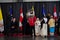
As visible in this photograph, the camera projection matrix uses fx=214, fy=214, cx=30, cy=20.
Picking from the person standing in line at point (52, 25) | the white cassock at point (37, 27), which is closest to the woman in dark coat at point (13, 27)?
the white cassock at point (37, 27)

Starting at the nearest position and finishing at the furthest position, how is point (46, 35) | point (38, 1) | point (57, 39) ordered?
point (57, 39)
point (46, 35)
point (38, 1)

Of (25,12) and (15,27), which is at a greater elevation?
(25,12)

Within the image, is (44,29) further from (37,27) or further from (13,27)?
(13,27)

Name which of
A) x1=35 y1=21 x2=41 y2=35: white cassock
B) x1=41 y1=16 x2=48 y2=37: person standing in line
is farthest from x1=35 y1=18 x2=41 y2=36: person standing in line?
→ x1=41 y1=16 x2=48 y2=37: person standing in line

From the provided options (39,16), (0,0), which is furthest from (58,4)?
(0,0)

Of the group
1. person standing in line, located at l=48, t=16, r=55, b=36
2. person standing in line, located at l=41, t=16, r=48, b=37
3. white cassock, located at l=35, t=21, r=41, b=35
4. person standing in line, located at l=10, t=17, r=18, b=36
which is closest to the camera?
person standing in line, located at l=41, t=16, r=48, b=37

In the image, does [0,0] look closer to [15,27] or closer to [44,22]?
[15,27]

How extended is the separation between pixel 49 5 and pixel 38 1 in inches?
42.2

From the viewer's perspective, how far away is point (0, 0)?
18.4 m

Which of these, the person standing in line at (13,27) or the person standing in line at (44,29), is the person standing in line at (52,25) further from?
the person standing in line at (13,27)

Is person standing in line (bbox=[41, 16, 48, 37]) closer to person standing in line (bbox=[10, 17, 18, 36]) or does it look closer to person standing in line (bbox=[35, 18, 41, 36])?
person standing in line (bbox=[35, 18, 41, 36])

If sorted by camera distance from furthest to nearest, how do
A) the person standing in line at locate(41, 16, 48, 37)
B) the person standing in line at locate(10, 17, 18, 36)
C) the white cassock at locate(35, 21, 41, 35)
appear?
1. the person standing in line at locate(10, 17, 18, 36)
2. the white cassock at locate(35, 21, 41, 35)
3. the person standing in line at locate(41, 16, 48, 37)

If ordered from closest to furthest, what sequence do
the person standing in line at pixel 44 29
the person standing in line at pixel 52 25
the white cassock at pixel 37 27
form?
the person standing in line at pixel 44 29 < the white cassock at pixel 37 27 < the person standing in line at pixel 52 25

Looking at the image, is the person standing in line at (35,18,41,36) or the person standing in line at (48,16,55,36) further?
the person standing in line at (48,16,55,36)
